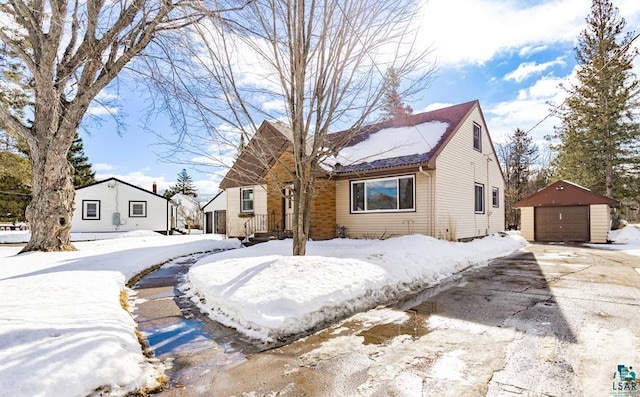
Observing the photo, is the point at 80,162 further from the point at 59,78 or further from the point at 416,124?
the point at 416,124

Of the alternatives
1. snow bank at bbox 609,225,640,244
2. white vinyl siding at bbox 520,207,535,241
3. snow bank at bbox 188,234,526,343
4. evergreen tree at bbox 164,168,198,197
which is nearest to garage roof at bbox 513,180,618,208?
white vinyl siding at bbox 520,207,535,241

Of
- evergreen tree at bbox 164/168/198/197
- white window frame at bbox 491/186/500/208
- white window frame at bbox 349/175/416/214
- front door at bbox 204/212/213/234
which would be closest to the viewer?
white window frame at bbox 349/175/416/214

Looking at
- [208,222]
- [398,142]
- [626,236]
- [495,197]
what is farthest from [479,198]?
[208,222]

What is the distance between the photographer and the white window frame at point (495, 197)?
16469mm

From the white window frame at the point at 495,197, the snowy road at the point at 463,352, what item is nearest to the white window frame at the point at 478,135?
the white window frame at the point at 495,197

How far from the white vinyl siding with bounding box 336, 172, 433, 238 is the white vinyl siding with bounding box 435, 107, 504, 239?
373 mm

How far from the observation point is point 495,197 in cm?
1695

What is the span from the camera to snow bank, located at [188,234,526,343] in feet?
14.7

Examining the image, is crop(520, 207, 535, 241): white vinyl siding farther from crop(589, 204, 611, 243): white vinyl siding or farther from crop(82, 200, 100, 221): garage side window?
crop(82, 200, 100, 221): garage side window

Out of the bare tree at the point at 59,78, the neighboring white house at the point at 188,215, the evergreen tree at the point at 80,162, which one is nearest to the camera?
the bare tree at the point at 59,78

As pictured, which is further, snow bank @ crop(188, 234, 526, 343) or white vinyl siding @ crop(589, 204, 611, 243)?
white vinyl siding @ crop(589, 204, 611, 243)

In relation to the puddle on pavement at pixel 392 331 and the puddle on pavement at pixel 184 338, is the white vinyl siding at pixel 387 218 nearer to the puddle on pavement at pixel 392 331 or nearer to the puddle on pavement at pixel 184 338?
the puddle on pavement at pixel 392 331

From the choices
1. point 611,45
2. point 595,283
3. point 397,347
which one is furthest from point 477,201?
point 611,45
